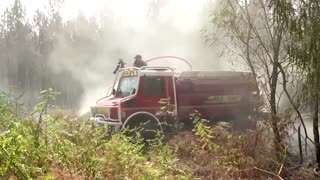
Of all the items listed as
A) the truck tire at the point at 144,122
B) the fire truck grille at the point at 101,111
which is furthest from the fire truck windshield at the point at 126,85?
the truck tire at the point at 144,122

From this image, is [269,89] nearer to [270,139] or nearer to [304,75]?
[270,139]

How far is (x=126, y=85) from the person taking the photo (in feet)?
34.0

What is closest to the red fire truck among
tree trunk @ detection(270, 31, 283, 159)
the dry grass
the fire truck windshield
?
the fire truck windshield

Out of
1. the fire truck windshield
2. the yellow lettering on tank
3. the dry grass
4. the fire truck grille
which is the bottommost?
the dry grass

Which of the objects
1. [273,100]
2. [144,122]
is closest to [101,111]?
[144,122]

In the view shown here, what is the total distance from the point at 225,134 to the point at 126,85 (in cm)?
365

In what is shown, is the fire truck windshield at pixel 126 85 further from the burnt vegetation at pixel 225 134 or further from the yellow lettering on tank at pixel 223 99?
the yellow lettering on tank at pixel 223 99

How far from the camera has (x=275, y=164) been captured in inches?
276

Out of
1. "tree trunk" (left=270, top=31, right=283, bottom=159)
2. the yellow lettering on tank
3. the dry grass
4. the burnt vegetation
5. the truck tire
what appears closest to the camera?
the burnt vegetation

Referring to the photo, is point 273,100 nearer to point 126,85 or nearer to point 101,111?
point 126,85

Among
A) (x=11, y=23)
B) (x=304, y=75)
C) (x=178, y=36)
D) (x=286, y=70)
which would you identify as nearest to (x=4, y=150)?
(x=304, y=75)

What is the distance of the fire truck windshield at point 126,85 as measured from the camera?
10020mm

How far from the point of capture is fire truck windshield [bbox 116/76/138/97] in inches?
394

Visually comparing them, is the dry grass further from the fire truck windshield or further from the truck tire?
the fire truck windshield
